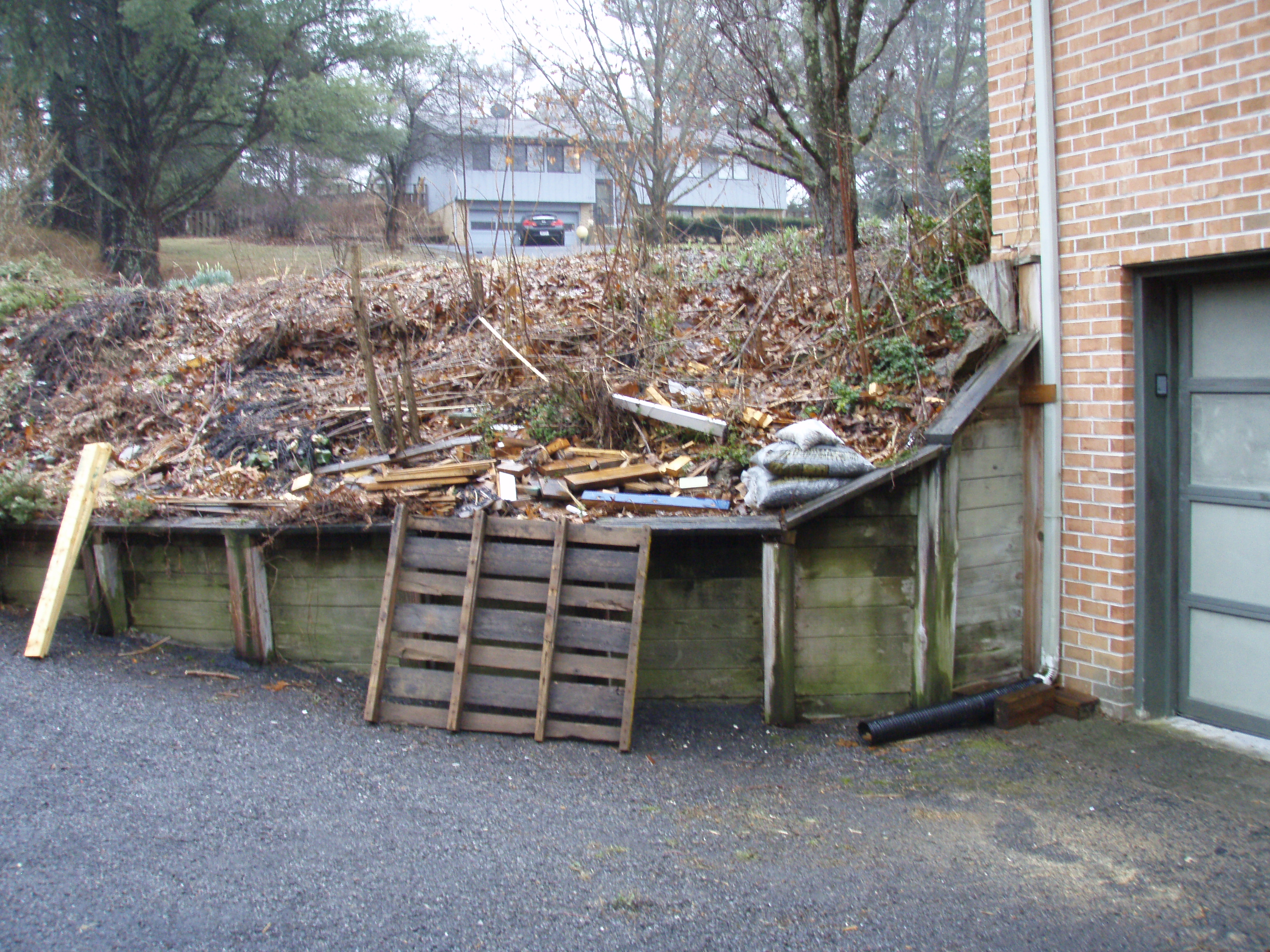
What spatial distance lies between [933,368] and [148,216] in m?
19.9

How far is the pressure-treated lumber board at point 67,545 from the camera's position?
583 cm

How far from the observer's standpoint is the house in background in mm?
11266

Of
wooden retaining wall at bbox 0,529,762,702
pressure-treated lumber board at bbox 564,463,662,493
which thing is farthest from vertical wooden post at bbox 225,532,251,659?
pressure-treated lumber board at bbox 564,463,662,493

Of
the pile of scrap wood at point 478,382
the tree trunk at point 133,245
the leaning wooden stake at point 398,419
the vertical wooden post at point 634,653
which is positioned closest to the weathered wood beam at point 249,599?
the pile of scrap wood at point 478,382

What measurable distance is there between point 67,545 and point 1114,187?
701cm

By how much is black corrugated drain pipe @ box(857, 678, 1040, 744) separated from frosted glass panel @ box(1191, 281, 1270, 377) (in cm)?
216

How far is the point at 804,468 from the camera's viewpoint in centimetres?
527

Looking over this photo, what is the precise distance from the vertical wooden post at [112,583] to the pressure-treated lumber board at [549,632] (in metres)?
3.36

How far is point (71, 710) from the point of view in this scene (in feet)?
16.7

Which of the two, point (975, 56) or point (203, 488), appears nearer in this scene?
point (203, 488)

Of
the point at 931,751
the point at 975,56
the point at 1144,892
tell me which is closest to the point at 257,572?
the point at 931,751

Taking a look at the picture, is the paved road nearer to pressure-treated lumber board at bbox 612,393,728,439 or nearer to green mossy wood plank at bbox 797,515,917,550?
green mossy wood plank at bbox 797,515,917,550

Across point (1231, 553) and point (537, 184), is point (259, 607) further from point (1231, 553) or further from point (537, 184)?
point (537, 184)

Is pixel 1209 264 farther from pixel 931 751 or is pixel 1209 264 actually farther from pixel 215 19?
pixel 215 19
